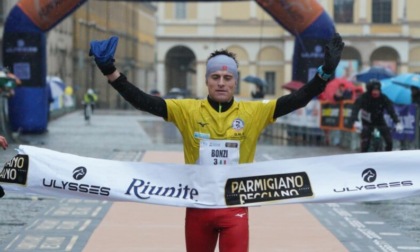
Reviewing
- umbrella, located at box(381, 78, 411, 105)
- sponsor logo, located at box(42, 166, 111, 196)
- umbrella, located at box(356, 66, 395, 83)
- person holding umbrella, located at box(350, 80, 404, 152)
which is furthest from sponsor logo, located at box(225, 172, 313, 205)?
umbrella, located at box(356, 66, 395, 83)

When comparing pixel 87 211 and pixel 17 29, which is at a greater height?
pixel 17 29

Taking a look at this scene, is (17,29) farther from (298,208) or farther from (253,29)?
(253,29)

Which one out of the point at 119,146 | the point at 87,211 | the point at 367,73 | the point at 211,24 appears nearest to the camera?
the point at 87,211

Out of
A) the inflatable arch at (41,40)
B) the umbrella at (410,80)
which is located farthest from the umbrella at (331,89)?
the umbrella at (410,80)

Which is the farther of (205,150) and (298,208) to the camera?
(298,208)

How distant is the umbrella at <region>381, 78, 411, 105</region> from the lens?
23641 millimetres

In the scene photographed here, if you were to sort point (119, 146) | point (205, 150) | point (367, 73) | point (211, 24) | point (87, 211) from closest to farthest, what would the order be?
point (205, 150) < point (87, 211) < point (119, 146) < point (367, 73) < point (211, 24)

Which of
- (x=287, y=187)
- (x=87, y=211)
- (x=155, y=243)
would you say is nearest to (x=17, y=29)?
(x=87, y=211)

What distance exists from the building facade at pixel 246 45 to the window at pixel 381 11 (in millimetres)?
7584

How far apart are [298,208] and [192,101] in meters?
7.04

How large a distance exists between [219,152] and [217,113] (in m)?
0.26

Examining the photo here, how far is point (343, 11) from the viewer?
168 feet

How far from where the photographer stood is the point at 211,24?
69.4 m

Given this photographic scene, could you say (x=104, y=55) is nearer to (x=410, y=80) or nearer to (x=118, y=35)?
(x=118, y=35)
